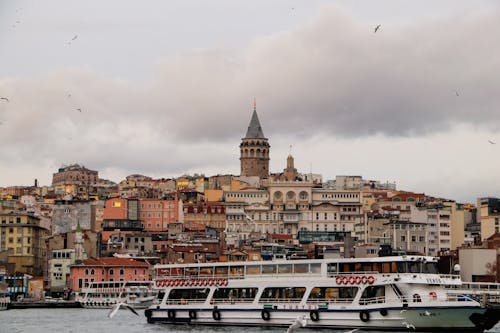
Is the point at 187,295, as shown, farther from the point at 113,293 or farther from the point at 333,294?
the point at 113,293

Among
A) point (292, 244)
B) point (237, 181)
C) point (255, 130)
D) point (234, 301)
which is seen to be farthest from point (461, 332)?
point (255, 130)

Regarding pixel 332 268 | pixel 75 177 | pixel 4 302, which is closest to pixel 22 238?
pixel 4 302

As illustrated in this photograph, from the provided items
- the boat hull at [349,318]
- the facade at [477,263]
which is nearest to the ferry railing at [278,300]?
the boat hull at [349,318]

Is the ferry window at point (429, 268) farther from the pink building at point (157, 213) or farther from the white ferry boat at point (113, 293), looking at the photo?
the pink building at point (157, 213)

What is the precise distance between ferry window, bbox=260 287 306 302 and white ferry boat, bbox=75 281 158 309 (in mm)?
33158

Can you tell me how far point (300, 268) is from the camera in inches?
1767

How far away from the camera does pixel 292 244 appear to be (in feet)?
372

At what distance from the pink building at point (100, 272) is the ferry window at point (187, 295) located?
4219cm

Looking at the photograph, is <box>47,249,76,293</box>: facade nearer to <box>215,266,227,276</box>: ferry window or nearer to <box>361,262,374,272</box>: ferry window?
<box>215,266,227,276</box>: ferry window

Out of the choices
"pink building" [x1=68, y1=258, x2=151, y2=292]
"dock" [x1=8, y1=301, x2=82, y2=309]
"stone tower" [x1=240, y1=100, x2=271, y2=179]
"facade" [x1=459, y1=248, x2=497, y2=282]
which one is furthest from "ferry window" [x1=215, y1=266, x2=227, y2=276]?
"stone tower" [x1=240, y1=100, x2=271, y2=179]

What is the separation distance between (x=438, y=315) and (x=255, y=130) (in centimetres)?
11932

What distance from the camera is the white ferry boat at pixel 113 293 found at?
81000mm

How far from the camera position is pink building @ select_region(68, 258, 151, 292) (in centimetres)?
9019

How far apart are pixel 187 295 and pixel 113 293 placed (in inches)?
1501
